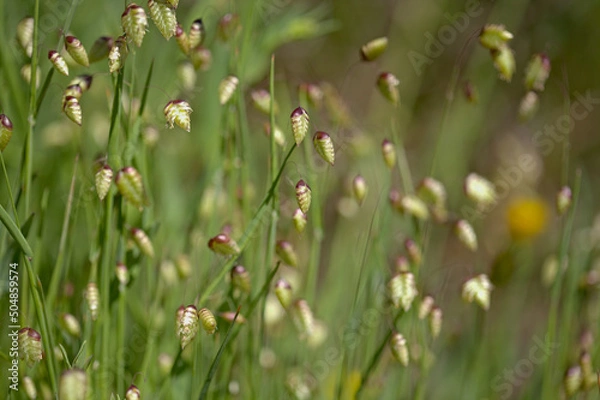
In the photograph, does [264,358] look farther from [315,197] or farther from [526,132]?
[526,132]

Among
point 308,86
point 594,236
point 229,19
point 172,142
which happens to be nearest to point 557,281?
point 594,236

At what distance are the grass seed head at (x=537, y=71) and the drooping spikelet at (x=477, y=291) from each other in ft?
0.78

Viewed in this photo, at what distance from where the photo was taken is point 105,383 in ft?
2.83

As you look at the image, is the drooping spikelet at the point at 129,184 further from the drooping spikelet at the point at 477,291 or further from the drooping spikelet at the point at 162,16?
the drooping spikelet at the point at 477,291

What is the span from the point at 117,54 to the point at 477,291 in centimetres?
47

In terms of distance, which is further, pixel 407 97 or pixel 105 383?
pixel 407 97

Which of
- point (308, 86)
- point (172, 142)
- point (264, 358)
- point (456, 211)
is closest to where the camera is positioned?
point (308, 86)

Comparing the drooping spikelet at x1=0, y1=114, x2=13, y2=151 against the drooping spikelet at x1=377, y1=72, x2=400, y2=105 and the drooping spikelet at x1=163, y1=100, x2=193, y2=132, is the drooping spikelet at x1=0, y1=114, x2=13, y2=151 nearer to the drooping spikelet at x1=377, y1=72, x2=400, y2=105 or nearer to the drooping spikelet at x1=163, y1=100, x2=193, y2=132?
the drooping spikelet at x1=163, y1=100, x2=193, y2=132

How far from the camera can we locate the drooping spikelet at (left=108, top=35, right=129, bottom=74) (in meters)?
0.66

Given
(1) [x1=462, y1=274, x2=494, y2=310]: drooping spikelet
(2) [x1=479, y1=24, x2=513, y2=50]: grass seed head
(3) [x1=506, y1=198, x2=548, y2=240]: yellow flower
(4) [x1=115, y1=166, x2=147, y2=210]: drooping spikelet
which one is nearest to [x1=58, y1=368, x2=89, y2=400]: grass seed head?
(4) [x1=115, y1=166, x2=147, y2=210]: drooping spikelet

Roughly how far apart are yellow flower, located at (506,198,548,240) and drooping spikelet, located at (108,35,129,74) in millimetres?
1300

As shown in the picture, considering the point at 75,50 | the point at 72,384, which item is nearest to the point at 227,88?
the point at 75,50

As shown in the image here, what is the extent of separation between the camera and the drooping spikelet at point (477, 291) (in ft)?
2.79

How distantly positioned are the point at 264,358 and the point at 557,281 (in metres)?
0.41
